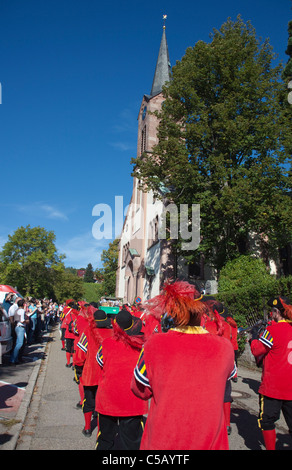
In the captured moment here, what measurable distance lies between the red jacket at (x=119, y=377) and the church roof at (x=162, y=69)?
120ft

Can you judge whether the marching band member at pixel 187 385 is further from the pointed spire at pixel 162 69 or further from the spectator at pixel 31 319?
the pointed spire at pixel 162 69

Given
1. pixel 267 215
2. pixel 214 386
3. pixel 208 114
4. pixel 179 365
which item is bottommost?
pixel 214 386

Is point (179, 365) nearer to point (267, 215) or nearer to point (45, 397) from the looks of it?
Result: point (45, 397)

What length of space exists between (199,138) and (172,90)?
3650 mm

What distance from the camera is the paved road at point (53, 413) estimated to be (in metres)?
4.81

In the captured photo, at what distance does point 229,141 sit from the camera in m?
17.5

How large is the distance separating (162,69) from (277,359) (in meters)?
39.7

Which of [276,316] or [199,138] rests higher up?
[199,138]

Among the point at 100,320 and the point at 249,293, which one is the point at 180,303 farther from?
the point at 249,293

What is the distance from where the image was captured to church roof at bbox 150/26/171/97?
122ft

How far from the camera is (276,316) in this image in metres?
4.18
